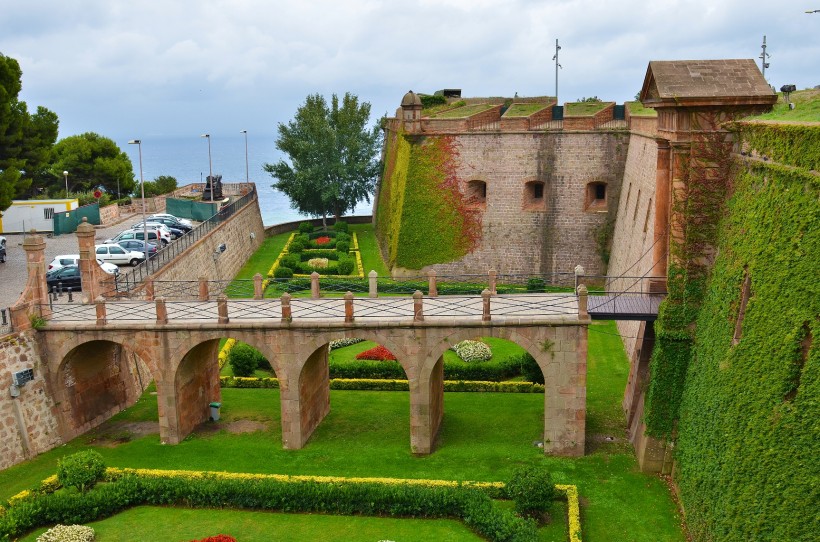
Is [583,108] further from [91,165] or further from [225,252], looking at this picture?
[91,165]

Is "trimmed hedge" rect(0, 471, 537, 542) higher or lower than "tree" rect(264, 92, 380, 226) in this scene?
lower

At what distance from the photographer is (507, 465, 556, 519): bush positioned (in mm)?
21734

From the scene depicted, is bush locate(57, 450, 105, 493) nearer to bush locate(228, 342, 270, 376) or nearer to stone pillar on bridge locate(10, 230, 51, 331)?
stone pillar on bridge locate(10, 230, 51, 331)

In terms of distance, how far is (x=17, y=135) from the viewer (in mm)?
44406

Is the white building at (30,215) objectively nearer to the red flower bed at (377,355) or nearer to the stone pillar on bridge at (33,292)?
the stone pillar on bridge at (33,292)

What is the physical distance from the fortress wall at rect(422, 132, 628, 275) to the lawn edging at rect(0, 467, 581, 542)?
22783 mm

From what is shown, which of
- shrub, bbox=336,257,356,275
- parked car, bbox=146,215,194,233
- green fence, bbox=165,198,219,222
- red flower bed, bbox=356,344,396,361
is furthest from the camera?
green fence, bbox=165,198,219,222

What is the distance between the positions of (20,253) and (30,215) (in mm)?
8400

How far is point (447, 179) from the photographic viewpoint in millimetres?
45531

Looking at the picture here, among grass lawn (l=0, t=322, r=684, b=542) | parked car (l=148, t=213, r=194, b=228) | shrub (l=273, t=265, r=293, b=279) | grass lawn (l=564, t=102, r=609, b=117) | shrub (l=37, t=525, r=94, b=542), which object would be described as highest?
grass lawn (l=564, t=102, r=609, b=117)

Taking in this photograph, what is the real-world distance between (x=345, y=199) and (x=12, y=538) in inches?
1802

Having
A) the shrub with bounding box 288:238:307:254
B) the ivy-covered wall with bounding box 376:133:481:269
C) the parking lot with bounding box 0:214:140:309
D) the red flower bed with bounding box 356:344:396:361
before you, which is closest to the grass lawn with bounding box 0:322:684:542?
the red flower bed with bounding box 356:344:396:361

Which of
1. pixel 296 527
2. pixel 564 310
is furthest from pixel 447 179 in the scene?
pixel 296 527

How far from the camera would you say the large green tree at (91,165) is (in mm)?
70938
